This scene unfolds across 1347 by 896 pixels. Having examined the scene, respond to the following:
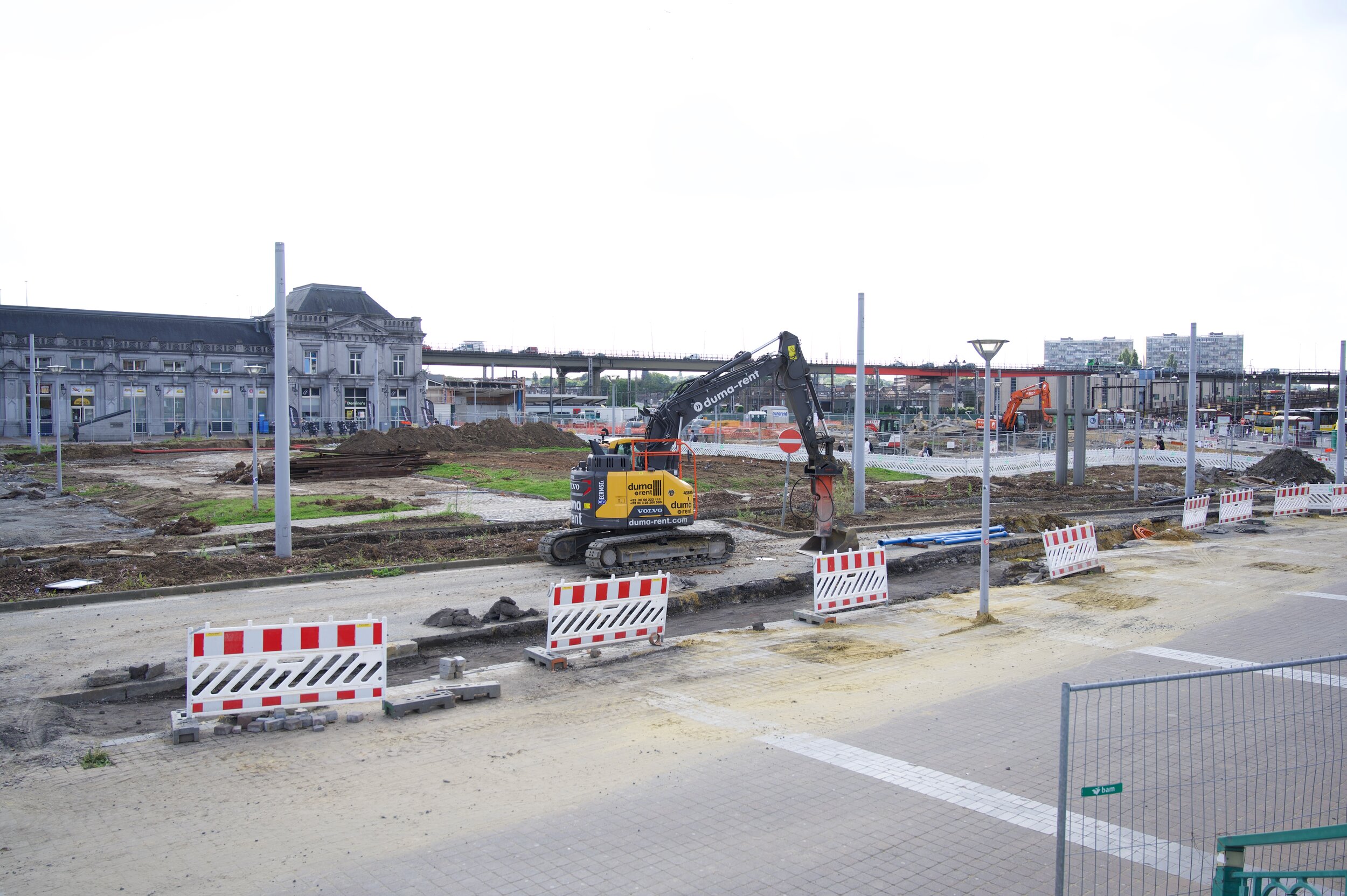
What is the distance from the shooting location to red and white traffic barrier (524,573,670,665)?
12.6 m

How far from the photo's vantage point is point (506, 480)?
126 ft

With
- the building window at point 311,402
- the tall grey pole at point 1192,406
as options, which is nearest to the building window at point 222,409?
the building window at point 311,402

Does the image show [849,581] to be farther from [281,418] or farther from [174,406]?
[174,406]

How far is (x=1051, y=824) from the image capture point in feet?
24.3

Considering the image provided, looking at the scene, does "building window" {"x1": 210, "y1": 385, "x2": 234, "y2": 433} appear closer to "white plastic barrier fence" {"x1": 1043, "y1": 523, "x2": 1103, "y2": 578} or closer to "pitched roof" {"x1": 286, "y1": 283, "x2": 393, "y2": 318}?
"pitched roof" {"x1": 286, "y1": 283, "x2": 393, "y2": 318}

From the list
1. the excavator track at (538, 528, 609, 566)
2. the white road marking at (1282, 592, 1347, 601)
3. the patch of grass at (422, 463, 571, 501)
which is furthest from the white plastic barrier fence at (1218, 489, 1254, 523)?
the patch of grass at (422, 463, 571, 501)

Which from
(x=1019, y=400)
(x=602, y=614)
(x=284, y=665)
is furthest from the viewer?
(x=1019, y=400)

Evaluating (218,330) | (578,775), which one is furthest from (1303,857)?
(218,330)

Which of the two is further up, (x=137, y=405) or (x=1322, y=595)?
(x=137, y=405)

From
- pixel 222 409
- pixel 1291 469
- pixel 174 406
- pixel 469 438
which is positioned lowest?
pixel 1291 469

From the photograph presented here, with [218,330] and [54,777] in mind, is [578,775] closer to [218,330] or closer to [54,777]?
[54,777]

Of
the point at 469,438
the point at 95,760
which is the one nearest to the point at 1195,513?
the point at 95,760

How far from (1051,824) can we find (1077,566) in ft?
43.3

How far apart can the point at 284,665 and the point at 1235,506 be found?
2824 cm
